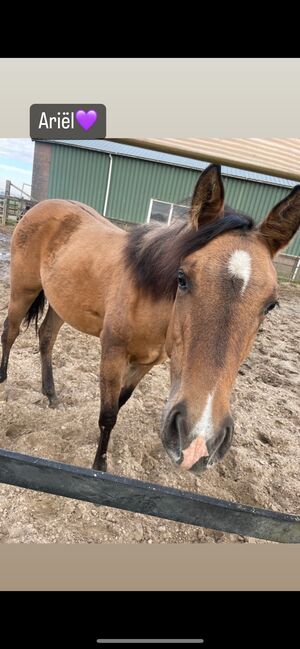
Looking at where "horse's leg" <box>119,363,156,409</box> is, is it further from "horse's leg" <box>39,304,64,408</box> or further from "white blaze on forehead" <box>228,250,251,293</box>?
"white blaze on forehead" <box>228,250,251,293</box>

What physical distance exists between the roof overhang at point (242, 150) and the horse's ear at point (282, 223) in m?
0.19

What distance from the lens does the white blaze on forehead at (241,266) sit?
113 cm

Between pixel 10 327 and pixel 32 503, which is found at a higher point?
pixel 10 327

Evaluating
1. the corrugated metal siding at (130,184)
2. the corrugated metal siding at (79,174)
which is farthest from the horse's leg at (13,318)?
the corrugated metal siding at (79,174)

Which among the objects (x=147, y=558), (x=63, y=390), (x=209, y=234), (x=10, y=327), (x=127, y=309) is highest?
(x=209, y=234)

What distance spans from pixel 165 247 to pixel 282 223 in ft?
1.90

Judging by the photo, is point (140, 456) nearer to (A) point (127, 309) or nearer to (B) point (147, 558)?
(A) point (127, 309)

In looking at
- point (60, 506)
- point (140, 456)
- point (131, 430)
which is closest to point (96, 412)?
point (131, 430)

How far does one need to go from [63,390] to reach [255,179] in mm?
10115

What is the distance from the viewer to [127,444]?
2.54 m

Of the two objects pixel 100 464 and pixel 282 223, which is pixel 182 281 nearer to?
pixel 282 223

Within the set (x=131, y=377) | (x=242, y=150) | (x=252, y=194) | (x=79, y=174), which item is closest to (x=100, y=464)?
(x=131, y=377)

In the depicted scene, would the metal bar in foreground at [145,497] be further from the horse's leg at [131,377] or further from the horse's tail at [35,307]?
the horse's tail at [35,307]

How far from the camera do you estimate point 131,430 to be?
106 inches
